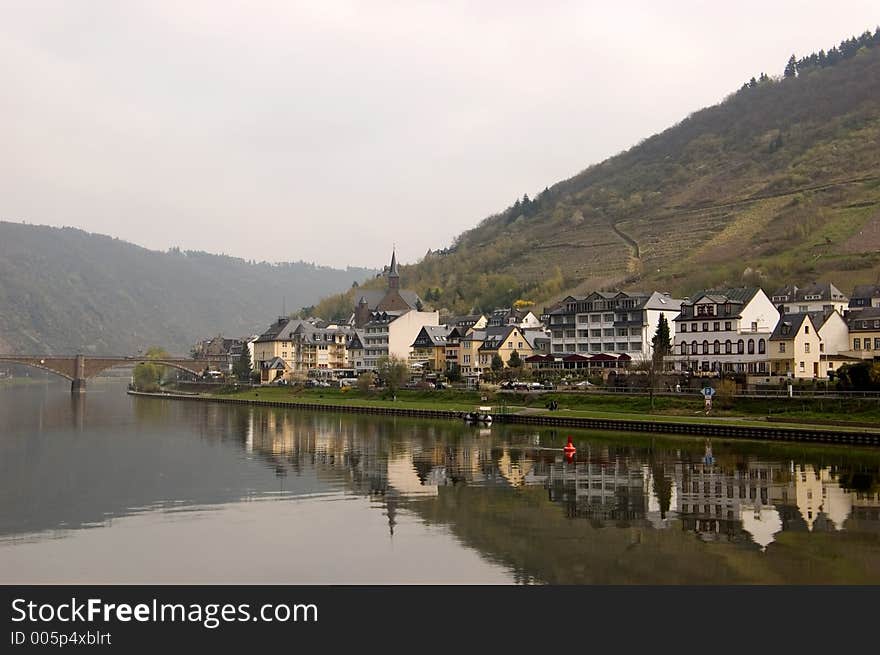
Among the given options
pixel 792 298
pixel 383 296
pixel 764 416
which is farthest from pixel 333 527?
pixel 383 296

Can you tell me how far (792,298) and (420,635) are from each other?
3557 inches

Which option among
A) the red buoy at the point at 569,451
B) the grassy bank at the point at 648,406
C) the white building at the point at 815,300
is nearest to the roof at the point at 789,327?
the grassy bank at the point at 648,406

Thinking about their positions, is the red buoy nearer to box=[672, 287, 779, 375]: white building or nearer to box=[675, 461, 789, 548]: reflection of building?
box=[675, 461, 789, 548]: reflection of building

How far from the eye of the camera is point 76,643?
18891 mm

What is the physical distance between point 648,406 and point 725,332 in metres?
14.6

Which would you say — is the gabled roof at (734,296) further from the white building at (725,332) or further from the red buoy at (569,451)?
the red buoy at (569,451)

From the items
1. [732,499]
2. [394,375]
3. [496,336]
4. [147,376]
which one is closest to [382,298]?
[147,376]

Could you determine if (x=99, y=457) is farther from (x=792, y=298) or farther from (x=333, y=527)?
(x=792, y=298)

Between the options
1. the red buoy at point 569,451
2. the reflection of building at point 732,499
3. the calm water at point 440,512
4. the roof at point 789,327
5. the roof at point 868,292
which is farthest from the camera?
the roof at point 868,292

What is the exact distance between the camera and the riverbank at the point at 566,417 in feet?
186

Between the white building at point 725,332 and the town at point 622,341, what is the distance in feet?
0.30

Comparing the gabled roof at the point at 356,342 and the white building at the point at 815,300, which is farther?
the gabled roof at the point at 356,342

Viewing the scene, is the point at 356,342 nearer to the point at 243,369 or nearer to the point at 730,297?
the point at 243,369

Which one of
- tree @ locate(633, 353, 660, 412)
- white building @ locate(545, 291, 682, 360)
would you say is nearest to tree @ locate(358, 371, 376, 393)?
white building @ locate(545, 291, 682, 360)
